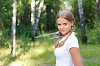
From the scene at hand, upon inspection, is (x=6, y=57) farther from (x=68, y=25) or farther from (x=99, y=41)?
(x=68, y=25)

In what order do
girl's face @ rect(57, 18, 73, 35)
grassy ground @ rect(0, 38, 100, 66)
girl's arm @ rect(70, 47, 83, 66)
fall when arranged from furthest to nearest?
1. grassy ground @ rect(0, 38, 100, 66)
2. girl's face @ rect(57, 18, 73, 35)
3. girl's arm @ rect(70, 47, 83, 66)

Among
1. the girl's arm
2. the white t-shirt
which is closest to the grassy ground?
the white t-shirt

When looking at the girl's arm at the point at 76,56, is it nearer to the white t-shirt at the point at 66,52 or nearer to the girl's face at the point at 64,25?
the white t-shirt at the point at 66,52

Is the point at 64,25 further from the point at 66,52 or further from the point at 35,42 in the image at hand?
the point at 35,42

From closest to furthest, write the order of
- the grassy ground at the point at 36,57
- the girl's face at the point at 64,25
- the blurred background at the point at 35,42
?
the girl's face at the point at 64,25 < the grassy ground at the point at 36,57 < the blurred background at the point at 35,42

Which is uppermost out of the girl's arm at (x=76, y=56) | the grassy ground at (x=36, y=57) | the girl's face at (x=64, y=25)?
the girl's face at (x=64, y=25)

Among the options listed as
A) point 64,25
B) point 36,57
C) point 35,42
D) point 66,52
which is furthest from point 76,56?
point 35,42

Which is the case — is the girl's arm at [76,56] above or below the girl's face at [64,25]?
below

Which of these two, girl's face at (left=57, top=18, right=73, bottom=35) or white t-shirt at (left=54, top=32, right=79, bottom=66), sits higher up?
girl's face at (left=57, top=18, right=73, bottom=35)

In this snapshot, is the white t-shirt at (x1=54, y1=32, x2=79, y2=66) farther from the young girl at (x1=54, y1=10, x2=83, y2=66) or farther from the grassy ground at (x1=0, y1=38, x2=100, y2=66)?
the grassy ground at (x1=0, y1=38, x2=100, y2=66)

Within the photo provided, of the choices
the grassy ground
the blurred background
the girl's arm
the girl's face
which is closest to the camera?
the girl's arm

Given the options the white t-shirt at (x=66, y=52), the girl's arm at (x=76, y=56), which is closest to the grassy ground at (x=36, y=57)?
the white t-shirt at (x=66, y=52)

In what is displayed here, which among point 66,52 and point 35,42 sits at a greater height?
point 66,52

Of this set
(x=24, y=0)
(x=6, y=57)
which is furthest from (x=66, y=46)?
(x=24, y=0)
